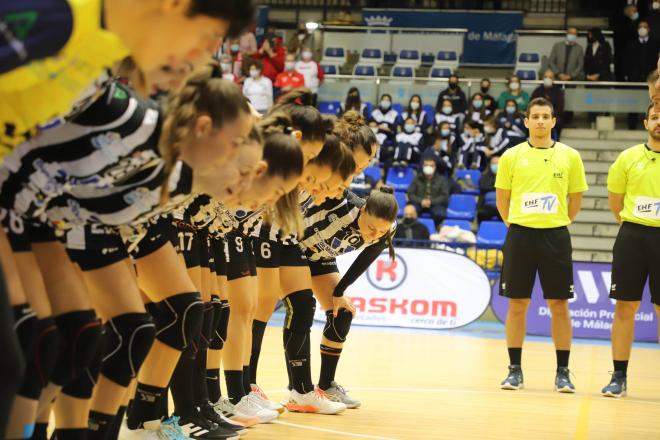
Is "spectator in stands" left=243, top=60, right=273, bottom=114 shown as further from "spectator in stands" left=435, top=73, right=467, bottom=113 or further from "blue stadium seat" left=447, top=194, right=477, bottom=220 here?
"blue stadium seat" left=447, top=194, right=477, bottom=220

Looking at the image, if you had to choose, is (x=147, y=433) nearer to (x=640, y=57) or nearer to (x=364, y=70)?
(x=640, y=57)

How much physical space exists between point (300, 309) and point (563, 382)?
8.73ft

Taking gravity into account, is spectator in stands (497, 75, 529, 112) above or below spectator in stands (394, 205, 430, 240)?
above

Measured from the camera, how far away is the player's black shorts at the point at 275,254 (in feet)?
19.4

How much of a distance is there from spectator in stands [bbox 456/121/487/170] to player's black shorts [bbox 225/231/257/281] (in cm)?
1108

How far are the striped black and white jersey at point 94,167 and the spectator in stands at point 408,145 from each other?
12796 millimetres

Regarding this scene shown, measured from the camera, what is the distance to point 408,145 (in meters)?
16.3

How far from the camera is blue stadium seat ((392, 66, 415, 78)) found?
A: 19.6m

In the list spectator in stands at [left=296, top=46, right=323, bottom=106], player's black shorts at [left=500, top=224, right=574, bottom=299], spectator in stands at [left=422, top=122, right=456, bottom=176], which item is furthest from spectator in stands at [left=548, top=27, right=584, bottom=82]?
player's black shorts at [left=500, top=224, right=574, bottom=299]

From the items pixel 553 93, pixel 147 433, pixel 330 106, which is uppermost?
pixel 553 93

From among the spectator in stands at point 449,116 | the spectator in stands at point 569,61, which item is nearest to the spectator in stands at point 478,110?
the spectator in stands at point 449,116

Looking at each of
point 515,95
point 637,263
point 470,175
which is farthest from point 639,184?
point 515,95

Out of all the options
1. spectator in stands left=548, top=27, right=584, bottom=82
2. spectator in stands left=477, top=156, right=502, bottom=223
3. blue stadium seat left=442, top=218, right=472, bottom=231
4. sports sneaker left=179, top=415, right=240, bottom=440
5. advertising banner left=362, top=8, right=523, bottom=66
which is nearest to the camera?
sports sneaker left=179, top=415, right=240, bottom=440

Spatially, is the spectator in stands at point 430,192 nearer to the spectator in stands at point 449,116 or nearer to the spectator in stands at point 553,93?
the spectator in stands at point 449,116
